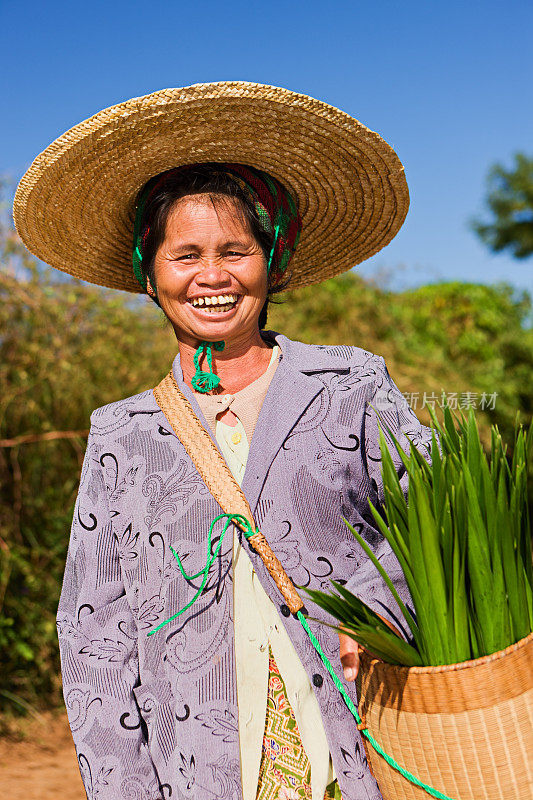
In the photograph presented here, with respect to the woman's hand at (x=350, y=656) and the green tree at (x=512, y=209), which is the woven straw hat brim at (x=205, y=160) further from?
the green tree at (x=512, y=209)

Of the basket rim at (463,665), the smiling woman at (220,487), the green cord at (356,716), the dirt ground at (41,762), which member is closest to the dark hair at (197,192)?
the smiling woman at (220,487)

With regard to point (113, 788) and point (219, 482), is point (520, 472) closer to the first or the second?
point (219, 482)

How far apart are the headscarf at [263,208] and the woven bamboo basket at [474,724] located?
108 cm

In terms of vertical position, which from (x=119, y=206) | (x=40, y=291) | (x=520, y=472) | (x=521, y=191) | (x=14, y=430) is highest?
(x=521, y=191)

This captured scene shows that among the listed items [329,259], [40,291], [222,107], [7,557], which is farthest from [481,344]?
[222,107]

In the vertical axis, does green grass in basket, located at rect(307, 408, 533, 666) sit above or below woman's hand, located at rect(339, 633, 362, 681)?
above

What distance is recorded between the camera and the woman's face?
1.71 metres

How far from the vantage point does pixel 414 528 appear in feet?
4.20

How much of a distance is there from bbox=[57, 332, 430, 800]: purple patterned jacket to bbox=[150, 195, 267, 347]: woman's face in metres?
0.21

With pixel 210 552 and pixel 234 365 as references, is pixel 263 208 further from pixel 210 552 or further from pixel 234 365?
pixel 210 552

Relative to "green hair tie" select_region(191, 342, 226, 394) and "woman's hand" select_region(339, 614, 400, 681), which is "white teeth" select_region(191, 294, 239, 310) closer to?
"green hair tie" select_region(191, 342, 226, 394)

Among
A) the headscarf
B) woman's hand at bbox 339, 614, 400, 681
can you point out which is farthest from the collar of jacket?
woman's hand at bbox 339, 614, 400, 681

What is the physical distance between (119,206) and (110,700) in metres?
1.24

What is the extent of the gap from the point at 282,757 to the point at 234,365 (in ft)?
2.92
